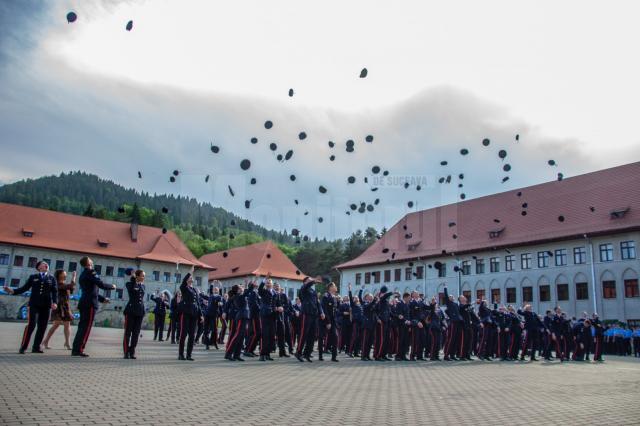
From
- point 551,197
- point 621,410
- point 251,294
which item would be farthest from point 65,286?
point 551,197

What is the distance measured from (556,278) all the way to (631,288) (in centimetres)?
658

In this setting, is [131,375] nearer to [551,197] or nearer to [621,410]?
[621,410]

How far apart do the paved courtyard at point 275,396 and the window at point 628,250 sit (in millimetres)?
32748

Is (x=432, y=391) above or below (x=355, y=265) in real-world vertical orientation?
below

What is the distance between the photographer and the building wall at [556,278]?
39875 millimetres

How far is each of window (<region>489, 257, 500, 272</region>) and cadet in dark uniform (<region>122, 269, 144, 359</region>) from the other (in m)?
44.4

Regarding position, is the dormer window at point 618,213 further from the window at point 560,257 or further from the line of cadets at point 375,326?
the line of cadets at point 375,326

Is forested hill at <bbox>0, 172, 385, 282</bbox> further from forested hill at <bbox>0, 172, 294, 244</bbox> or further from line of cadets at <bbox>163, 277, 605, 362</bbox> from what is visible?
line of cadets at <bbox>163, 277, 605, 362</bbox>

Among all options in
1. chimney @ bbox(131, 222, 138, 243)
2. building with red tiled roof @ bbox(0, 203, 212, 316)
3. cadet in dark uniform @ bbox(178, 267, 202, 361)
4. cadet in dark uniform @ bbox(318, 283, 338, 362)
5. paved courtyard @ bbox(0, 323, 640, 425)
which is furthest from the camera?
chimney @ bbox(131, 222, 138, 243)

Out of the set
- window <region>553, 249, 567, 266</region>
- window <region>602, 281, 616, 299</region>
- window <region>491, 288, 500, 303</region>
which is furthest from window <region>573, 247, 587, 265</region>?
window <region>491, 288, 500, 303</region>

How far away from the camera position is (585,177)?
50344mm

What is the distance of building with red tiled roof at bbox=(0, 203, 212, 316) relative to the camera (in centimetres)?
6297

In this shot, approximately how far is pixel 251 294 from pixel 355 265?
53.0 meters

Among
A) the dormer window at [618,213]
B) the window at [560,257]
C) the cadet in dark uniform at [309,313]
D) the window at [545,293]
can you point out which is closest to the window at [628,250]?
the dormer window at [618,213]
